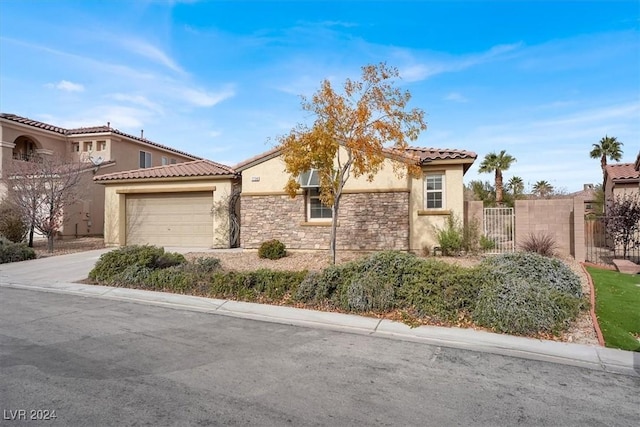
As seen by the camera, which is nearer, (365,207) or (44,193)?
(365,207)

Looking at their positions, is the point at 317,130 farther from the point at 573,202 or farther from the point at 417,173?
the point at 573,202

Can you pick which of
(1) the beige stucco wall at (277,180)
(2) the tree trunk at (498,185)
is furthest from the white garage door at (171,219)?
(2) the tree trunk at (498,185)

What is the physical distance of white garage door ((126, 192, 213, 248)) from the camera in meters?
18.6

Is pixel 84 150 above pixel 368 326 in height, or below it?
above

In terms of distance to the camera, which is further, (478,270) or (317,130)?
(317,130)

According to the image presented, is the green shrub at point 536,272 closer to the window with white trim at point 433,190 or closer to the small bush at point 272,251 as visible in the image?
the window with white trim at point 433,190

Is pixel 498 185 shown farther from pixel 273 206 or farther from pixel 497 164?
pixel 273 206

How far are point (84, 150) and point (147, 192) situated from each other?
489 inches

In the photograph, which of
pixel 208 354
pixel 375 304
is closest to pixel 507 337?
pixel 375 304

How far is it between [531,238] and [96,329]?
45.7 feet

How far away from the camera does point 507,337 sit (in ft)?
21.6

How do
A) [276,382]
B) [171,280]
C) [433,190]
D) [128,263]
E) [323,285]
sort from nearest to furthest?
[276,382] < [323,285] < [171,280] < [128,263] < [433,190]

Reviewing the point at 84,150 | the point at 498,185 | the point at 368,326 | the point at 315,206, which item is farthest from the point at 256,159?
the point at 498,185

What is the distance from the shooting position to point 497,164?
34.1 metres
